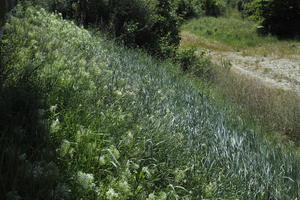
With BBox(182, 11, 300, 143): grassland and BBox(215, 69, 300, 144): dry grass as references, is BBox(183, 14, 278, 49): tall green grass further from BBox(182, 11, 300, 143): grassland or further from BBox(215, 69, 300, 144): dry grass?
BBox(215, 69, 300, 144): dry grass

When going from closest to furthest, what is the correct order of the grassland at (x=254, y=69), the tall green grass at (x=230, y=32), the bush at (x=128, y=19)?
the grassland at (x=254, y=69) → the bush at (x=128, y=19) → the tall green grass at (x=230, y=32)

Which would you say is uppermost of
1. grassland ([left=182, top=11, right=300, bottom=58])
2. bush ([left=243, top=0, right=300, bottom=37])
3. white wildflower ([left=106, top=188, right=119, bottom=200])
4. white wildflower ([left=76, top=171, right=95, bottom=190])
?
white wildflower ([left=76, top=171, right=95, bottom=190])

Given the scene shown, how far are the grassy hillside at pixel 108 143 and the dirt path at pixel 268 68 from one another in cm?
881

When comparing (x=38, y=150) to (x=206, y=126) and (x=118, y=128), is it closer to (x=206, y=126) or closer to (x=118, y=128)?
(x=118, y=128)

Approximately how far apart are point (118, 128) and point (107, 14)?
23.6 ft

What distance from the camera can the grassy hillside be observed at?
2.18 m

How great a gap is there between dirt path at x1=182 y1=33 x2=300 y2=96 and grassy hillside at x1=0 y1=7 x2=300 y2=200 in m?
8.81

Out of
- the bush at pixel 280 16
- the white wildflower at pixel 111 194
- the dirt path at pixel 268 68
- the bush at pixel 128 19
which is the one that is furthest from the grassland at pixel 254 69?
the white wildflower at pixel 111 194

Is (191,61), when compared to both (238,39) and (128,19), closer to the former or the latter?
(128,19)

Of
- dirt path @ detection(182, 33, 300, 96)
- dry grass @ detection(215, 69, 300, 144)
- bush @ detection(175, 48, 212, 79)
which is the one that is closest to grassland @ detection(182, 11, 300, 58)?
dirt path @ detection(182, 33, 300, 96)

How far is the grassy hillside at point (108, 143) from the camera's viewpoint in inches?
85.9

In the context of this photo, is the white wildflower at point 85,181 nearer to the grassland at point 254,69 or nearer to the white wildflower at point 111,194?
the white wildflower at point 111,194

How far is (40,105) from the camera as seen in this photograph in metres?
2.81

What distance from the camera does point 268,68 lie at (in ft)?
52.5
